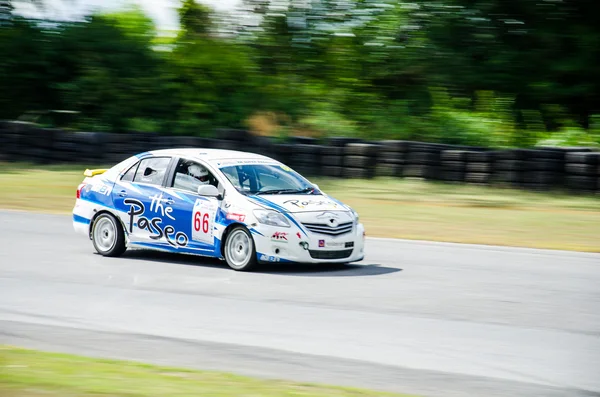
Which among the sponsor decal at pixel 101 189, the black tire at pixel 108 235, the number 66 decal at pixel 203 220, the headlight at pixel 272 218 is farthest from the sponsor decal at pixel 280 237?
the sponsor decal at pixel 101 189

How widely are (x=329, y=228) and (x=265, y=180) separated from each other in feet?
4.00

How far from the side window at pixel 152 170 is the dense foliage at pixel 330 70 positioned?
14195 mm

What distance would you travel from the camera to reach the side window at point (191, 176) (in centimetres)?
1241

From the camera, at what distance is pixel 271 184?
41.1 feet

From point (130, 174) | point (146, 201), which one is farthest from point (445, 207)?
point (146, 201)

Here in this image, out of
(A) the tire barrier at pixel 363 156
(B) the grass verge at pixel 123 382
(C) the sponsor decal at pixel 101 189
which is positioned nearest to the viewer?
(B) the grass verge at pixel 123 382

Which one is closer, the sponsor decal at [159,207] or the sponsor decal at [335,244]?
the sponsor decal at [335,244]

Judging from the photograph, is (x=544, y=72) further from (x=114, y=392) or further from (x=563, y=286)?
(x=114, y=392)

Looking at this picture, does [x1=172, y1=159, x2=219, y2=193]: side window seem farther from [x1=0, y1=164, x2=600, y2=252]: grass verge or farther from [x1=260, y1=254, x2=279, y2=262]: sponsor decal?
[x1=0, y1=164, x2=600, y2=252]: grass verge

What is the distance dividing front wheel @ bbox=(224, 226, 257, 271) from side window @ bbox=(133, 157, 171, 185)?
4.67 feet

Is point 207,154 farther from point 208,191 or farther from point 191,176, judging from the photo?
point 208,191

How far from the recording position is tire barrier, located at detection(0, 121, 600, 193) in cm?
2280

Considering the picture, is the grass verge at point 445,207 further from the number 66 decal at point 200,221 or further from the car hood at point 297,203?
the number 66 decal at point 200,221

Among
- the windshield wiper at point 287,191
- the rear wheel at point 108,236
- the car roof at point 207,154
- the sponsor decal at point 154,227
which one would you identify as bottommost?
the rear wheel at point 108,236
